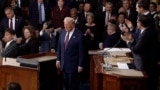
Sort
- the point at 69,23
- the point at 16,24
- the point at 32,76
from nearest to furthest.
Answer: the point at 32,76 → the point at 69,23 → the point at 16,24

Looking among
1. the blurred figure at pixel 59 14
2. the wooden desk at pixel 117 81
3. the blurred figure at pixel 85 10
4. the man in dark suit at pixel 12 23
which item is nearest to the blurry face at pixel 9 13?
the man in dark suit at pixel 12 23

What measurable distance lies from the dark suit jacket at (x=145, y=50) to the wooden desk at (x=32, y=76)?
5.47 ft

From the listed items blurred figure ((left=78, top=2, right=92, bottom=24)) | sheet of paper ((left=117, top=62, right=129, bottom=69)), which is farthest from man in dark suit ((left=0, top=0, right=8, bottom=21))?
sheet of paper ((left=117, top=62, right=129, bottom=69))

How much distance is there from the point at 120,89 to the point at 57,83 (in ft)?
6.59

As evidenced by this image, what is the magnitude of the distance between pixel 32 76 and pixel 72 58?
87cm

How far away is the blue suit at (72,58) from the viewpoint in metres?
7.91

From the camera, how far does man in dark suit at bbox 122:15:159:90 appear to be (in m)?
6.77

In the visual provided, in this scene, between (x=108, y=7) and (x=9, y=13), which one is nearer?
(x=9, y=13)

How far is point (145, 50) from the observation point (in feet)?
22.5

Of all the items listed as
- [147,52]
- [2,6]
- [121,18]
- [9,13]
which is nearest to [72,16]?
[121,18]

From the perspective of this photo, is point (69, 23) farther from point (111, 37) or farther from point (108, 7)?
point (108, 7)

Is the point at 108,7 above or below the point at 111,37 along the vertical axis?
above

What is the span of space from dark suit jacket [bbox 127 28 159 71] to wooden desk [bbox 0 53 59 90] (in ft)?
5.47

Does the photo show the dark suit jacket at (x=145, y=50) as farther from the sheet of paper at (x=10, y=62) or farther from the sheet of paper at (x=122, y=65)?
the sheet of paper at (x=10, y=62)
